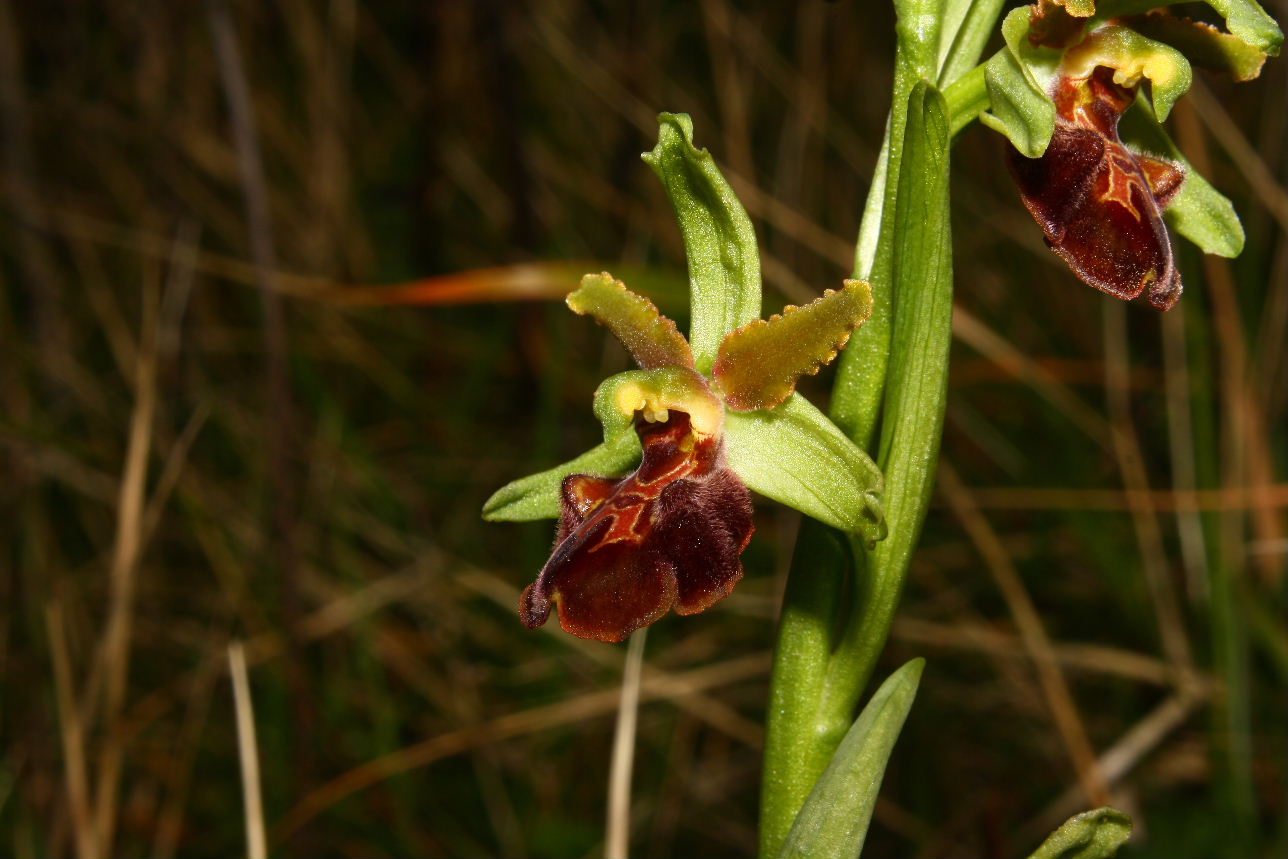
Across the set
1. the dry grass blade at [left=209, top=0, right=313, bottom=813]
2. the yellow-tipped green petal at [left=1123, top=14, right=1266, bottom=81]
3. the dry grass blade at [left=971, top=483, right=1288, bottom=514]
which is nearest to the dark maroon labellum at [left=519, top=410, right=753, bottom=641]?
the yellow-tipped green petal at [left=1123, top=14, right=1266, bottom=81]

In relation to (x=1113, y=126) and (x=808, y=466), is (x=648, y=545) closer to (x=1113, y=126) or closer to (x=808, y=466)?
(x=808, y=466)

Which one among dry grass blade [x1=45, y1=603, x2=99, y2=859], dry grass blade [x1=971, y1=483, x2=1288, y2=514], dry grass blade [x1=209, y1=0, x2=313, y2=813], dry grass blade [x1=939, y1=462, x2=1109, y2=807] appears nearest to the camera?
dry grass blade [x1=45, y1=603, x2=99, y2=859]

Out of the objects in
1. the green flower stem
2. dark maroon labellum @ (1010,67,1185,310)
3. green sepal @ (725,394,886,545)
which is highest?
the green flower stem

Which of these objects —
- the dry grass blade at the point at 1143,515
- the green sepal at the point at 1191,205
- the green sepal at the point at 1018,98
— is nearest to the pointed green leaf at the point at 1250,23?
the green sepal at the point at 1191,205

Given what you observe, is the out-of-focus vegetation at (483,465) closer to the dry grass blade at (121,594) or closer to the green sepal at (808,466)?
the dry grass blade at (121,594)

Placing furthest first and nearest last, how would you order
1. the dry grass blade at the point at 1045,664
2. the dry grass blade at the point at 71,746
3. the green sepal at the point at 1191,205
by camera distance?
the dry grass blade at the point at 1045,664 → the dry grass blade at the point at 71,746 → the green sepal at the point at 1191,205

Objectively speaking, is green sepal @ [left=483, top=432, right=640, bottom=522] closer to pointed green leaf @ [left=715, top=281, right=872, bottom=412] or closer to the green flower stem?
pointed green leaf @ [left=715, top=281, right=872, bottom=412]
